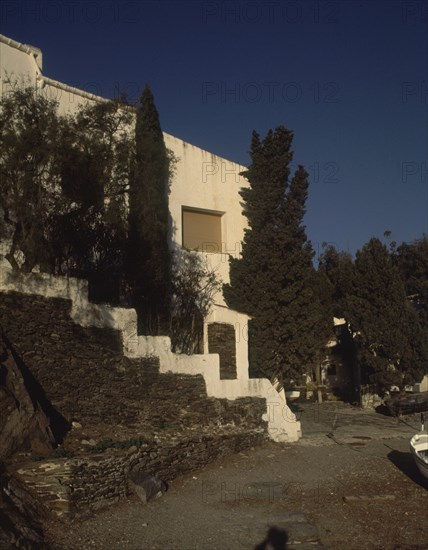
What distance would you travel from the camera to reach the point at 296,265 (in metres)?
18.0

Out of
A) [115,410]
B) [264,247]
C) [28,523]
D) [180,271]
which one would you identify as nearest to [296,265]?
[264,247]

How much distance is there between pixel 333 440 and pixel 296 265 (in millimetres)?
5704

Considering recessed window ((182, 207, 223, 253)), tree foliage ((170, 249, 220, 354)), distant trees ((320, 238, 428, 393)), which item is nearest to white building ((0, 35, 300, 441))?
recessed window ((182, 207, 223, 253))

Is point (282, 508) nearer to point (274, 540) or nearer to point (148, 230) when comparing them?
point (274, 540)

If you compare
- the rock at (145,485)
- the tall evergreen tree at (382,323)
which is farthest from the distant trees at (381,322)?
the rock at (145,485)

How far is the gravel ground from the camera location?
7.79 metres

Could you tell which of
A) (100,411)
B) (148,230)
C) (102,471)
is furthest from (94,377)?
(148,230)

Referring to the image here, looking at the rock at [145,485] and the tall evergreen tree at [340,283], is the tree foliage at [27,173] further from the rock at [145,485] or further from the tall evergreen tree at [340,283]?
the tall evergreen tree at [340,283]

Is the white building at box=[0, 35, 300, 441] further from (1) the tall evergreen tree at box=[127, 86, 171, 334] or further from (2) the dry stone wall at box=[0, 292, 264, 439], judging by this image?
(1) the tall evergreen tree at box=[127, 86, 171, 334]

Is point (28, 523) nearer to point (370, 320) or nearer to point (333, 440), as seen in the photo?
point (333, 440)

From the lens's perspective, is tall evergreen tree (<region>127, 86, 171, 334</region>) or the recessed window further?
the recessed window

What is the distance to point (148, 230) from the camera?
1488cm

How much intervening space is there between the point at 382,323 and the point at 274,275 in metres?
6.58

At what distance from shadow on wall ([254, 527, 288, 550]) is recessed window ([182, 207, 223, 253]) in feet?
38.5
